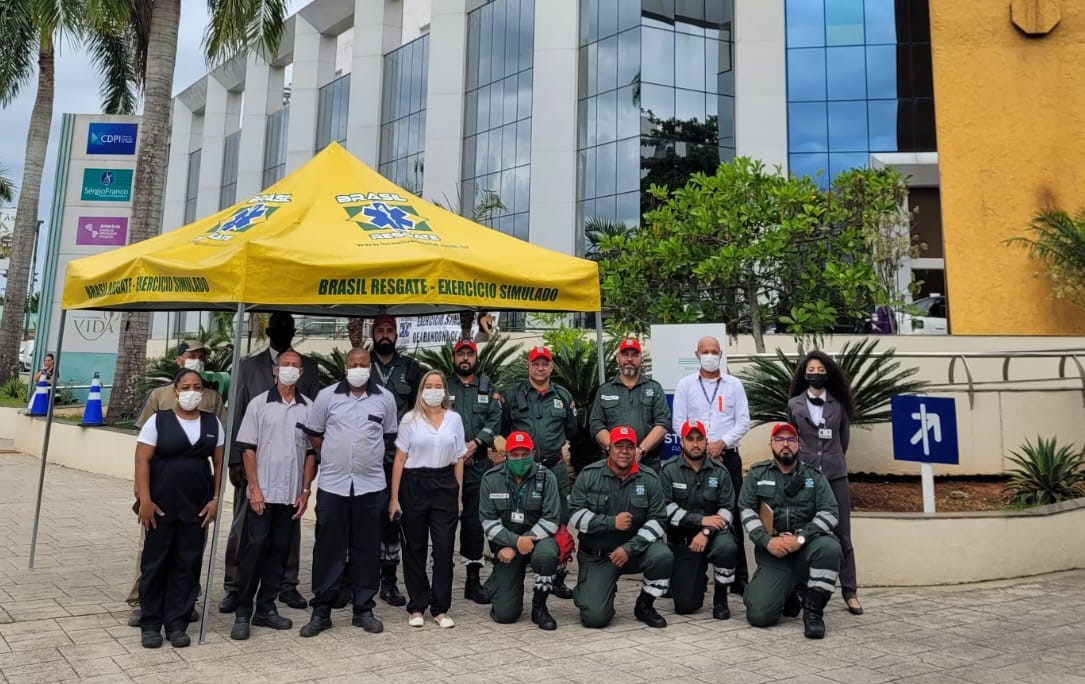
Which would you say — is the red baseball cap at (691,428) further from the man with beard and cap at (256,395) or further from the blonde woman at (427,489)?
the man with beard and cap at (256,395)

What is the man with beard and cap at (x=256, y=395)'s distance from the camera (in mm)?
6113

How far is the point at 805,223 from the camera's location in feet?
37.0

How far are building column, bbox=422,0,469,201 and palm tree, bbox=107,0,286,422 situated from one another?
18.7 m

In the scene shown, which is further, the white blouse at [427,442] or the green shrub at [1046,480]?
the green shrub at [1046,480]

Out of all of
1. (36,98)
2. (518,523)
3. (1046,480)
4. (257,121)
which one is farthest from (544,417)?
(257,121)

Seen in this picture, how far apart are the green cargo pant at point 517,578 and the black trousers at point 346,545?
90 centimetres

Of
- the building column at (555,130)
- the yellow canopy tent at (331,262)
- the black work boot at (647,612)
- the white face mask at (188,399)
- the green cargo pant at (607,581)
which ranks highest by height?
the building column at (555,130)

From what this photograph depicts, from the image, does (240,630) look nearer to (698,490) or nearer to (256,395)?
(256,395)

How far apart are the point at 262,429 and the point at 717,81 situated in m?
27.3

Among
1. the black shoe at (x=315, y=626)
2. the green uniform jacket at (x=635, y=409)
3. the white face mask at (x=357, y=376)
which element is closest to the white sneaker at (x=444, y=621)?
the black shoe at (x=315, y=626)

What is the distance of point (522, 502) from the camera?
19.4 feet

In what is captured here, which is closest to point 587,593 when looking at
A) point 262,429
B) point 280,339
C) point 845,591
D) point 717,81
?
point 845,591

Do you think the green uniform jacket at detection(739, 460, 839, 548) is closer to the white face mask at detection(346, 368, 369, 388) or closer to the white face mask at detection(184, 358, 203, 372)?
the white face mask at detection(346, 368, 369, 388)

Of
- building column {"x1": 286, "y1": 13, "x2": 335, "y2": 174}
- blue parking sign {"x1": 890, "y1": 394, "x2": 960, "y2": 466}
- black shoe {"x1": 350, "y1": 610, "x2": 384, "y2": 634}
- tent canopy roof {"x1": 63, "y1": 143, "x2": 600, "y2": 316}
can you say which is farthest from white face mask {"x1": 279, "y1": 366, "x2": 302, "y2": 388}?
building column {"x1": 286, "y1": 13, "x2": 335, "y2": 174}
